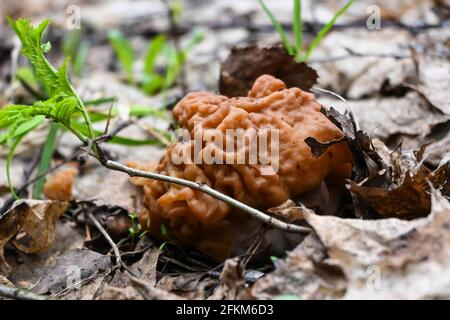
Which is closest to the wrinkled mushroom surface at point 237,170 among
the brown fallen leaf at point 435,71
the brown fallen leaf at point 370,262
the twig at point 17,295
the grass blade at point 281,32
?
the brown fallen leaf at point 370,262

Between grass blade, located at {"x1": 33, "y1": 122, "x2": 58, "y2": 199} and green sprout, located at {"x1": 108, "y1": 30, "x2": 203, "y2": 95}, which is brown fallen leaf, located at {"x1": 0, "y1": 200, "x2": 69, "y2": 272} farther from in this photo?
green sprout, located at {"x1": 108, "y1": 30, "x2": 203, "y2": 95}

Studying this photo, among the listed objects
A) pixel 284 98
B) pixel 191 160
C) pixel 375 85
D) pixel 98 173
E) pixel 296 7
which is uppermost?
pixel 296 7

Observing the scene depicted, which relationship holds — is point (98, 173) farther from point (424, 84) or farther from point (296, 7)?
point (424, 84)

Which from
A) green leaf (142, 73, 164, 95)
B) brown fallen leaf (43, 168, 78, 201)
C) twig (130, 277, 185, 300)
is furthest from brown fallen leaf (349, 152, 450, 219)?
green leaf (142, 73, 164, 95)

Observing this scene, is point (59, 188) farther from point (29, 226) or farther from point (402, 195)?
point (402, 195)

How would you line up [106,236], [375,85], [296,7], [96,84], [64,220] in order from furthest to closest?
1. [96,84]
2. [375,85]
3. [296,7]
4. [64,220]
5. [106,236]

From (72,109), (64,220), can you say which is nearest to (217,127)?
(72,109)

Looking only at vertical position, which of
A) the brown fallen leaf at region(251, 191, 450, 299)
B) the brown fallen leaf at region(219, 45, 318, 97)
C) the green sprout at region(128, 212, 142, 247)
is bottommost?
the green sprout at region(128, 212, 142, 247)
